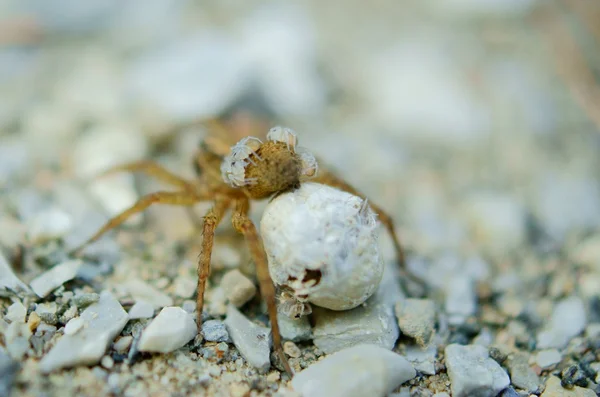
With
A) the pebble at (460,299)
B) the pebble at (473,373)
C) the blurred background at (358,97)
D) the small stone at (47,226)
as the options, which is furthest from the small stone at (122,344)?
the pebble at (460,299)

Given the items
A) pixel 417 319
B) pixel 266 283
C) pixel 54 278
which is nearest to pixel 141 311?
pixel 54 278

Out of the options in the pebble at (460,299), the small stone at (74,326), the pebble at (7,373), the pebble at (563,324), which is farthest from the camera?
the pebble at (460,299)

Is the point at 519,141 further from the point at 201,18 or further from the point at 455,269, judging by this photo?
the point at 201,18

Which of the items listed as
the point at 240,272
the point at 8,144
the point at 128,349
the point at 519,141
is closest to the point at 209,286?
the point at 240,272

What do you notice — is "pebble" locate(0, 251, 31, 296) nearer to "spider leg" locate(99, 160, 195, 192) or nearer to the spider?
the spider

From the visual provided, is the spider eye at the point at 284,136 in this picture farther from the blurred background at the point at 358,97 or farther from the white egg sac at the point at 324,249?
the blurred background at the point at 358,97

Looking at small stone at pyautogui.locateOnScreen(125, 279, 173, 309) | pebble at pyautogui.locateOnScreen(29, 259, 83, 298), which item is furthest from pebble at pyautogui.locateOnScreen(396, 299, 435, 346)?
pebble at pyautogui.locateOnScreen(29, 259, 83, 298)
